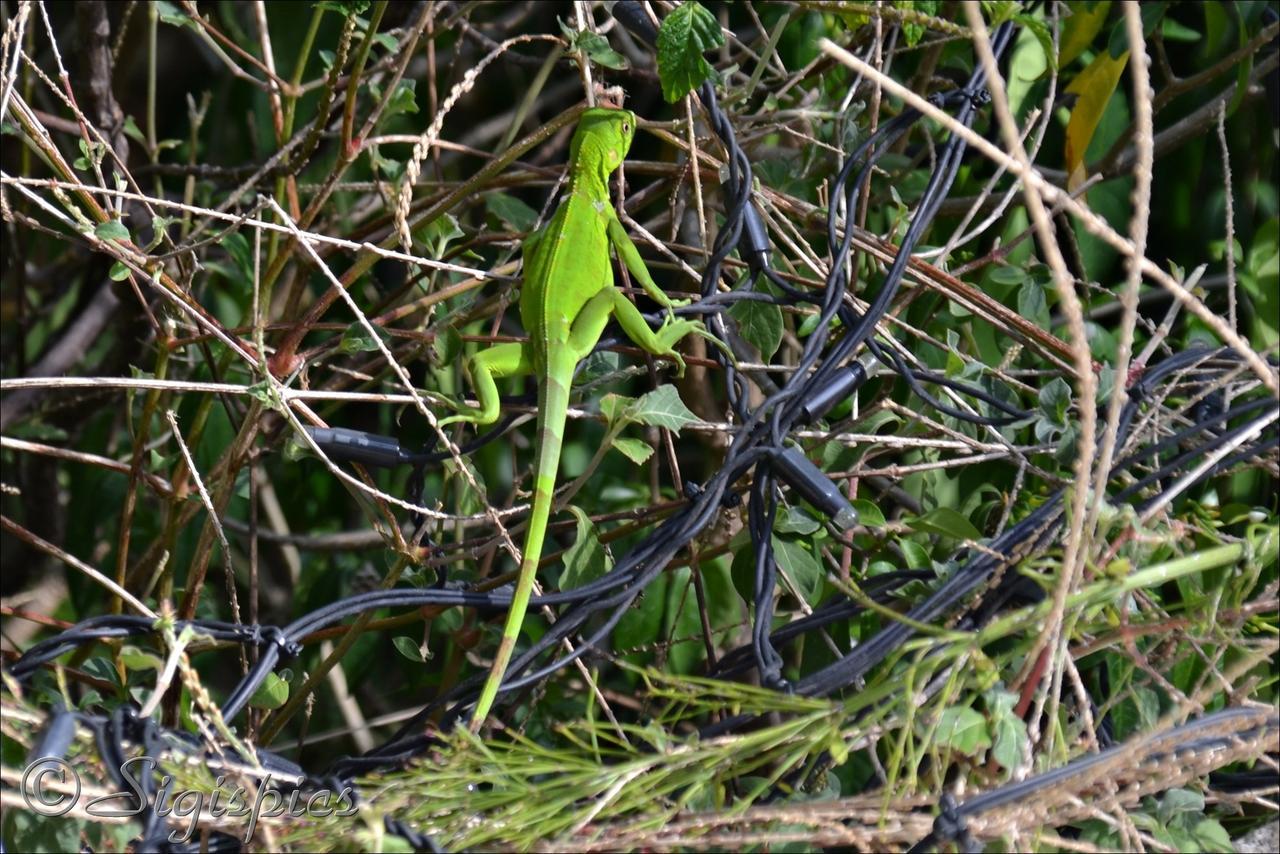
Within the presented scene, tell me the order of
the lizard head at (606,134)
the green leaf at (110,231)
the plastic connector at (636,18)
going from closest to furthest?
the green leaf at (110,231)
the plastic connector at (636,18)
the lizard head at (606,134)

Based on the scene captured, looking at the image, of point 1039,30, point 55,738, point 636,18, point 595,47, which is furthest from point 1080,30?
point 55,738

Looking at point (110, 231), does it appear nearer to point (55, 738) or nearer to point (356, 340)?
point (356, 340)

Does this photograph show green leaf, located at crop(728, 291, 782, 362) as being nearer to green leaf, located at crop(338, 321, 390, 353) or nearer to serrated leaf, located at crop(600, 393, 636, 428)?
serrated leaf, located at crop(600, 393, 636, 428)

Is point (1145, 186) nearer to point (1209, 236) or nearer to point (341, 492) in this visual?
point (1209, 236)

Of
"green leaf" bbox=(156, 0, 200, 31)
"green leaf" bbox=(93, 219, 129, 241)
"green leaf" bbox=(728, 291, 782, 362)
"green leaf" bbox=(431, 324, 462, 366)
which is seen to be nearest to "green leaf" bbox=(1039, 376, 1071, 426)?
"green leaf" bbox=(728, 291, 782, 362)

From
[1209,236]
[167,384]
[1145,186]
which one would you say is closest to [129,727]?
[167,384]

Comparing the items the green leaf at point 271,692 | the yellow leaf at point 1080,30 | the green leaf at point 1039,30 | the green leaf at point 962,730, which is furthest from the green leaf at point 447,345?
the yellow leaf at point 1080,30

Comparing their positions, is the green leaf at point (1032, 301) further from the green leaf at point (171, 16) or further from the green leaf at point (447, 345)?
the green leaf at point (171, 16)
